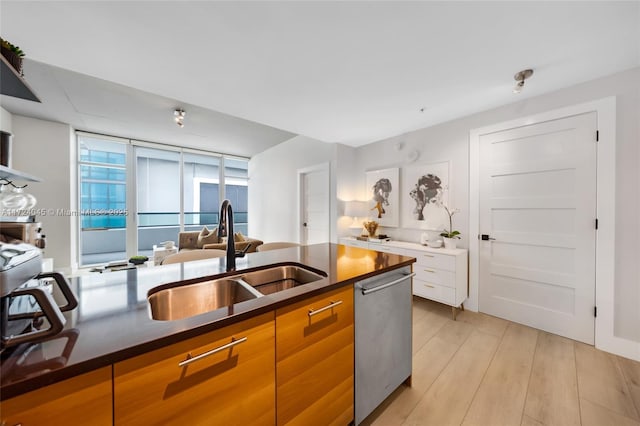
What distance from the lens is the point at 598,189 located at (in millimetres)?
1979

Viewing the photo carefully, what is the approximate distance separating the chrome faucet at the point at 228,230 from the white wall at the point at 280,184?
2.70 metres

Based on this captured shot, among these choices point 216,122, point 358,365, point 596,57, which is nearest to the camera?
point 358,365

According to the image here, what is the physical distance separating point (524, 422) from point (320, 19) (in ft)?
8.76

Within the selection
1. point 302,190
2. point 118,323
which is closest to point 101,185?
point 302,190

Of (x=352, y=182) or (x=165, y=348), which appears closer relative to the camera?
(x=165, y=348)

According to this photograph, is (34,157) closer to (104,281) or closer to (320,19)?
(104,281)

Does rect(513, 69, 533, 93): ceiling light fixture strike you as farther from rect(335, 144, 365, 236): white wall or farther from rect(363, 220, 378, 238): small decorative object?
rect(335, 144, 365, 236): white wall

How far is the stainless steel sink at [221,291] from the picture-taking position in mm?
1022

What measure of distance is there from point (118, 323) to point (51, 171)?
5445 millimetres

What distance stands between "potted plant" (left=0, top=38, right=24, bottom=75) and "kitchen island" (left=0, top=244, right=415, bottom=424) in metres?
1.09

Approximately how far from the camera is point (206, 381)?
720 millimetres

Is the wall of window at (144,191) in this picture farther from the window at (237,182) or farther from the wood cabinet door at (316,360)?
the wood cabinet door at (316,360)

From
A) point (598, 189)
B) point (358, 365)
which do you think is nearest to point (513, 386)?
point (358, 365)

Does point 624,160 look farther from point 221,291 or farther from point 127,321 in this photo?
point 127,321
